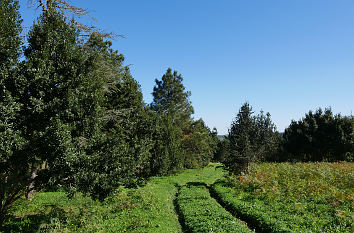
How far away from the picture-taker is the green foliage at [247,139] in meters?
26.9

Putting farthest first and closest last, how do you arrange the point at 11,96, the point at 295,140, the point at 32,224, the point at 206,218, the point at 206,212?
the point at 295,140 < the point at 206,212 < the point at 206,218 < the point at 32,224 < the point at 11,96

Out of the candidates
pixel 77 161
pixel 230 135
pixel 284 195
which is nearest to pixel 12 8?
pixel 77 161

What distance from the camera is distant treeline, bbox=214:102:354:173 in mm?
27422

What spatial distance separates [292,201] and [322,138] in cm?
4564

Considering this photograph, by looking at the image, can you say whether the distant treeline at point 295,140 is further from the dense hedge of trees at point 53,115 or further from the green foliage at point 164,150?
the dense hedge of trees at point 53,115

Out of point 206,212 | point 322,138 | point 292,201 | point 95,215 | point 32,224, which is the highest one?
point 322,138

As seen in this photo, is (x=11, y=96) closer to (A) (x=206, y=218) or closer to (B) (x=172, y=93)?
(A) (x=206, y=218)

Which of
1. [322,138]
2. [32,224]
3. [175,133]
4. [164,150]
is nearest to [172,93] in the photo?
[175,133]

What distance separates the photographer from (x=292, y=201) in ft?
52.7

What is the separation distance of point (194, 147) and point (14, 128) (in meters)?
37.4

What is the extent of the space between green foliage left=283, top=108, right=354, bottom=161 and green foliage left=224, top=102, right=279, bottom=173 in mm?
29981

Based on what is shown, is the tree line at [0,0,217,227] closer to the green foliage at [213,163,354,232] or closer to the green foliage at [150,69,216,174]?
the green foliage at [213,163,354,232]

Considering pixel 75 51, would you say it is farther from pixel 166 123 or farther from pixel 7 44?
pixel 166 123

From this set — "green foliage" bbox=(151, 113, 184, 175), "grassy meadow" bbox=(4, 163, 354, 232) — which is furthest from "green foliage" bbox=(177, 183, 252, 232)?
"green foliage" bbox=(151, 113, 184, 175)
